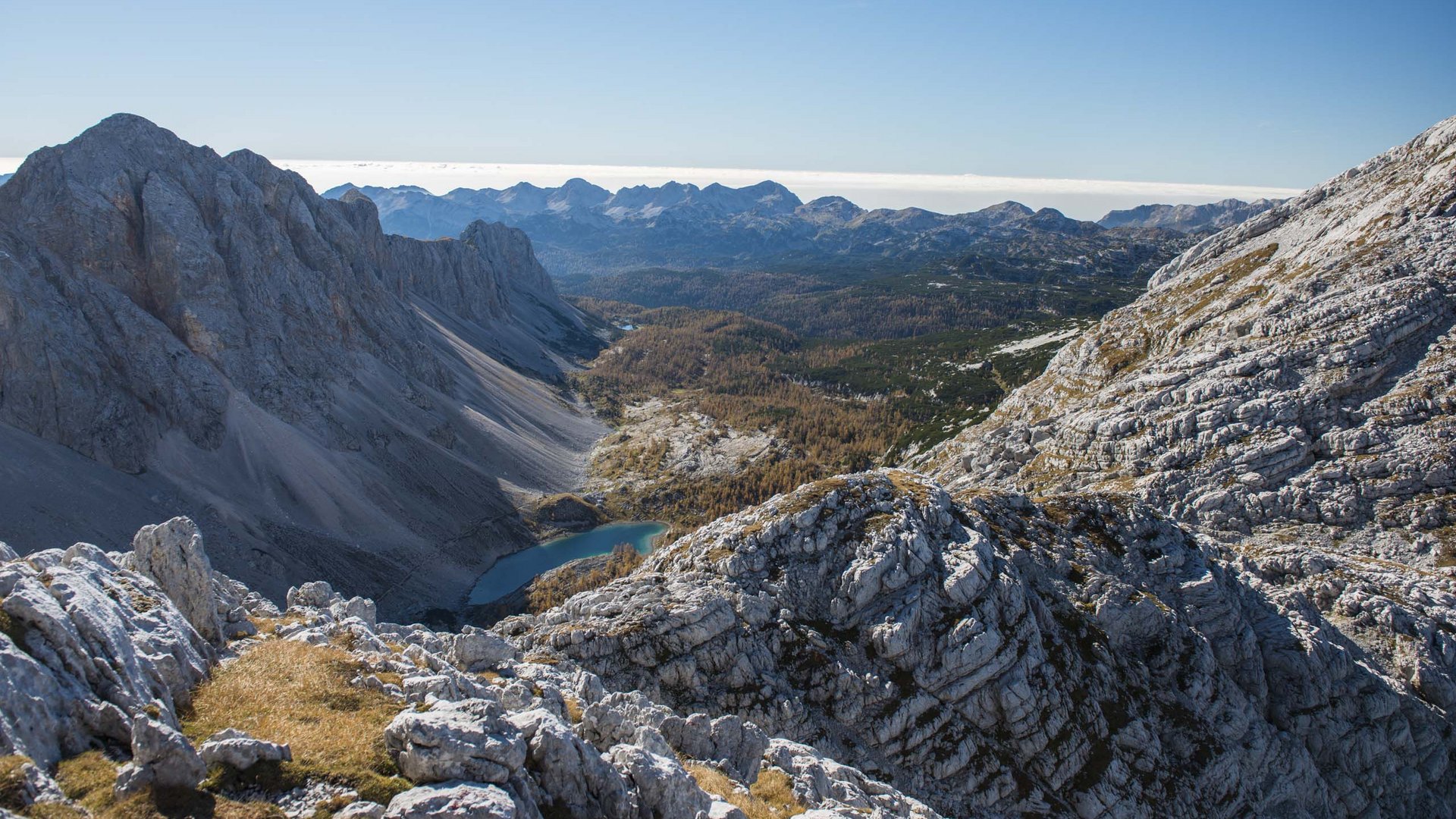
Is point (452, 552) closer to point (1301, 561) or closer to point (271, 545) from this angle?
point (271, 545)

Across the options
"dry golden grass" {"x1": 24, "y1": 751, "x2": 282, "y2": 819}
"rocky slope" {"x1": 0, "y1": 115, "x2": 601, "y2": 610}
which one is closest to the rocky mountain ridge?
"dry golden grass" {"x1": 24, "y1": 751, "x2": 282, "y2": 819}

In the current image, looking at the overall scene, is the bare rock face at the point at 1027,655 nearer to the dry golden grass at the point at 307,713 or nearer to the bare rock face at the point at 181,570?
the dry golden grass at the point at 307,713

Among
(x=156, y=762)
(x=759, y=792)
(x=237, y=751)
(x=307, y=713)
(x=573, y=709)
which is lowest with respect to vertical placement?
(x=759, y=792)

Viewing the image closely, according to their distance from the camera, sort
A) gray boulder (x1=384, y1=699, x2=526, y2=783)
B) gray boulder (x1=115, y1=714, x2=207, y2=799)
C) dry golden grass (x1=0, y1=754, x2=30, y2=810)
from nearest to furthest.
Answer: dry golden grass (x1=0, y1=754, x2=30, y2=810)
gray boulder (x1=115, y1=714, x2=207, y2=799)
gray boulder (x1=384, y1=699, x2=526, y2=783)

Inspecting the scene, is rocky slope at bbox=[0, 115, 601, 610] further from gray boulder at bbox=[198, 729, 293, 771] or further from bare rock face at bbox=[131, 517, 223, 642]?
gray boulder at bbox=[198, 729, 293, 771]

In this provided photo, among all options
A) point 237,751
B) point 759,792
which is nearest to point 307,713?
point 237,751

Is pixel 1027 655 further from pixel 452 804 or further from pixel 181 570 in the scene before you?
pixel 181 570

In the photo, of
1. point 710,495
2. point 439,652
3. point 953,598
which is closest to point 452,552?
point 710,495
